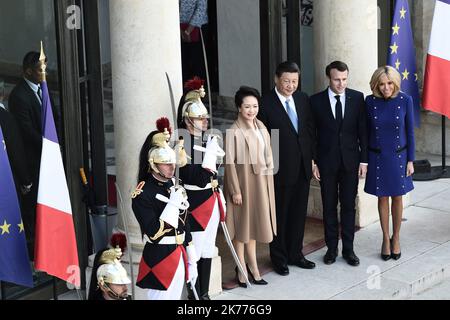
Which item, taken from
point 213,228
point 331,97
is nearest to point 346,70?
point 331,97

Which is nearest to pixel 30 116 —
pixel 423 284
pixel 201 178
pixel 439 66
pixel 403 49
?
pixel 201 178

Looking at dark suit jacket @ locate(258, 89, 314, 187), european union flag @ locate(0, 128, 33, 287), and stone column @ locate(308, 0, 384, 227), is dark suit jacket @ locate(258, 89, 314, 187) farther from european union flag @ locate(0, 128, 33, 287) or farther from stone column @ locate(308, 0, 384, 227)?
european union flag @ locate(0, 128, 33, 287)

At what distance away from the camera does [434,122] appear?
12883 millimetres

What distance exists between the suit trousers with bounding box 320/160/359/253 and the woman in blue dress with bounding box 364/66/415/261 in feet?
0.63

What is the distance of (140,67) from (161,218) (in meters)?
1.47

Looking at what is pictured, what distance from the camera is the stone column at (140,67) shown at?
7.83 meters

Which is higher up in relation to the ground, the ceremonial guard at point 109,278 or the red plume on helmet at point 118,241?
the red plume on helmet at point 118,241

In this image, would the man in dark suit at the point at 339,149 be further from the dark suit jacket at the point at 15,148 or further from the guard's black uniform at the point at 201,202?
the dark suit jacket at the point at 15,148

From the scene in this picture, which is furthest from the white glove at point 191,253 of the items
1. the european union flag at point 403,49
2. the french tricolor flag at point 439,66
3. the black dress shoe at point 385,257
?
the french tricolor flag at point 439,66

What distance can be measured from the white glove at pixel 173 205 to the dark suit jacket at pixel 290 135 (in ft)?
6.54

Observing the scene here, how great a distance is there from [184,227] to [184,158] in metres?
0.64

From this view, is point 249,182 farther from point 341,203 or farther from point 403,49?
point 403,49

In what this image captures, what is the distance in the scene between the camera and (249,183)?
333 inches

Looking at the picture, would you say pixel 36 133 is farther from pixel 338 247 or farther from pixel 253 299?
pixel 338 247
